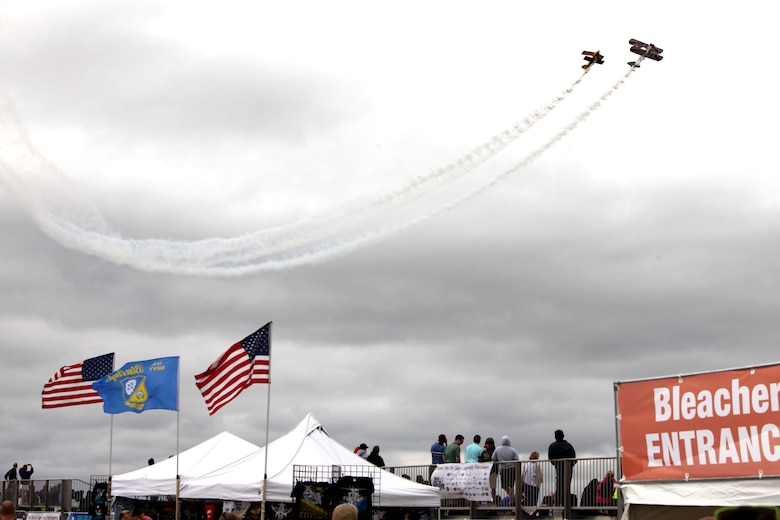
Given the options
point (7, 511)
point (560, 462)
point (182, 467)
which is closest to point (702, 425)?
point (560, 462)

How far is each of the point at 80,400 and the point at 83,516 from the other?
390cm

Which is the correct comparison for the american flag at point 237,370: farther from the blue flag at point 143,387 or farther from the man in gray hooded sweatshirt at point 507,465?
the man in gray hooded sweatshirt at point 507,465

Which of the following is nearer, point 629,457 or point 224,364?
point 629,457

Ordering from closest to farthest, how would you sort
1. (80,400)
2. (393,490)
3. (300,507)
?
(300,507), (393,490), (80,400)

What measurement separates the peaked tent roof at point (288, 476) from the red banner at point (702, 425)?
9615 mm

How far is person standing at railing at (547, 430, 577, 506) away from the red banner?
6117mm

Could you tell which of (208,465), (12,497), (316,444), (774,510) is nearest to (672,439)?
(774,510)

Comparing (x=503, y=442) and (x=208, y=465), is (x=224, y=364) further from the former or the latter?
(x=503, y=442)

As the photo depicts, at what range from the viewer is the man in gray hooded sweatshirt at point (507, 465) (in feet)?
77.6

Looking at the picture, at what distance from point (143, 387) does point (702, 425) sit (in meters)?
18.9

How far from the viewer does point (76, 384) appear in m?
32.4

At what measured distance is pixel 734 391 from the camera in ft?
46.3

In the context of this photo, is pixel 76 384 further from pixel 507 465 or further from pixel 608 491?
pixel 608 491

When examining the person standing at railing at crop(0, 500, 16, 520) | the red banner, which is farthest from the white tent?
the person standing at railing at crop(0, 500, 16, 520)
